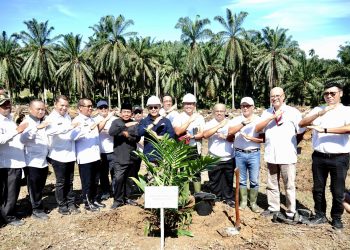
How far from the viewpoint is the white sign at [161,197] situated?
4086mm

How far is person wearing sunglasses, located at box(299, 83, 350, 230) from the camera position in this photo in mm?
4633

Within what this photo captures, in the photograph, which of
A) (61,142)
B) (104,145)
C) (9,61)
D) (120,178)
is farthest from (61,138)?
(9,61)

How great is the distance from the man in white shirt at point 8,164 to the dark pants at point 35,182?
0.20 meters

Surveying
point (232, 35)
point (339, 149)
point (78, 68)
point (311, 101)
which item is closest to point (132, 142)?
point (339, 149)

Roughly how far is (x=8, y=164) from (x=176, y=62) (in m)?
41.5

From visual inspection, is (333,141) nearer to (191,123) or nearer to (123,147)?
(191,123)

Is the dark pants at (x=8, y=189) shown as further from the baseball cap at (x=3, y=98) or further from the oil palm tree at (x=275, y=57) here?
the oil palm tree at (x=275, y=57)

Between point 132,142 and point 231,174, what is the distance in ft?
6.20

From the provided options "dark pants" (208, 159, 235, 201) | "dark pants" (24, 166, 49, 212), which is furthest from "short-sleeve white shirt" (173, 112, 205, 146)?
"dark pants" (24, 166, 49, 212)

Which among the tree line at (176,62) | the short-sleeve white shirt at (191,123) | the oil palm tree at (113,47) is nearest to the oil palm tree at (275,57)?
the tree line at (176,62)

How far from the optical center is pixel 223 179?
588 centimetres

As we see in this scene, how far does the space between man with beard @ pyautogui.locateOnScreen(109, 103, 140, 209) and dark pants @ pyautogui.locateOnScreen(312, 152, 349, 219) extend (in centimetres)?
298

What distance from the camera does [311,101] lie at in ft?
150

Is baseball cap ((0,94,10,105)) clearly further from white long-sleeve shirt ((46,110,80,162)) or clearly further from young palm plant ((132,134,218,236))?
young palm plant ((132,134,218,236))
